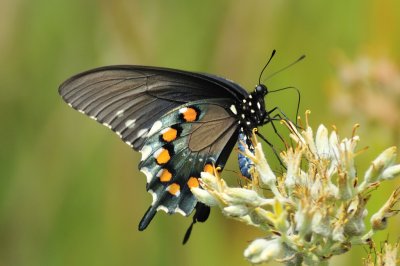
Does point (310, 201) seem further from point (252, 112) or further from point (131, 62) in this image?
point (131, 62)

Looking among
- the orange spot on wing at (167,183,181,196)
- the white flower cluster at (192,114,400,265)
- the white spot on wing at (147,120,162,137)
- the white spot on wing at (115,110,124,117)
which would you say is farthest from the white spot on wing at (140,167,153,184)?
the white flower cluster at (192,114,400,265)

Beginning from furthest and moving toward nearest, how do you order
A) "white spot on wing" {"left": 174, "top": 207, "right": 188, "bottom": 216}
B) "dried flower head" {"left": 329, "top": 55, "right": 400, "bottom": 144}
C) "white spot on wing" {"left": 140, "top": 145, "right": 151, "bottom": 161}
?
"dried flower head" {"left": 329, "top": 55, "right": 400, "bottom": 144}
"white spot on wing" {"left": 140, "top": 145, "right": 151, "bottom": 161}
"white spot on wing" {"left": 174, "top": 207, "right": 188, "bottom": 216}

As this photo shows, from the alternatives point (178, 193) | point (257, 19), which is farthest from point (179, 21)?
point (178, 193)

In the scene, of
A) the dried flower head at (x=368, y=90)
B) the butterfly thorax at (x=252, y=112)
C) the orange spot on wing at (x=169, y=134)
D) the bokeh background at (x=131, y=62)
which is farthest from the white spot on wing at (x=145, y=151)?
the dried flower head at (x=368, y=90)

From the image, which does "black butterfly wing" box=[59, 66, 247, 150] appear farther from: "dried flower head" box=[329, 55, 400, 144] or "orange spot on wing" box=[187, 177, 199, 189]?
"dried flower head" box=[329, 55, 400, 144]

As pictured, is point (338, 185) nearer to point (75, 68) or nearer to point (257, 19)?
point (257, 19)

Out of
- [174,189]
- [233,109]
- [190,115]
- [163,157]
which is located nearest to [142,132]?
[163,157]

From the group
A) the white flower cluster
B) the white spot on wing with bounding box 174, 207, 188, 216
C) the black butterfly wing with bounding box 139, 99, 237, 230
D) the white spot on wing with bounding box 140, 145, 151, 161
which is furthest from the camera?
the white spot on wing with bounding box 140, 145, 151, 161
